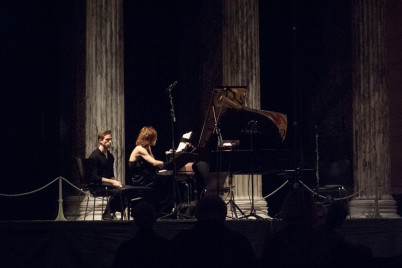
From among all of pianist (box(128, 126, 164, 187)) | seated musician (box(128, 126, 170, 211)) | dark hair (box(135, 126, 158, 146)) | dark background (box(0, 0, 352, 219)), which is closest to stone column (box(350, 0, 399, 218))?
dark background (box(0, 0, 352, 219))

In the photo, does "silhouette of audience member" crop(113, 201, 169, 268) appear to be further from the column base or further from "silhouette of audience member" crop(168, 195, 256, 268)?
the column base

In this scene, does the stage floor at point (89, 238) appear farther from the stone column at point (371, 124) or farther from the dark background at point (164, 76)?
the dark background at point (164, 76)

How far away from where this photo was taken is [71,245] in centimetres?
798

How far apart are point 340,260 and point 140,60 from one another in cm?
1067

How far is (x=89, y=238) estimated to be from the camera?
7988mm

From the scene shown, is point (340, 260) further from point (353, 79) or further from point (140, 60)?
point (140, 60)

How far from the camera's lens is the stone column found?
43.4 ft

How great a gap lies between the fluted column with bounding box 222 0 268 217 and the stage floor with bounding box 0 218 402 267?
4732 mm

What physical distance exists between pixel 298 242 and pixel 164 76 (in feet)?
35.0

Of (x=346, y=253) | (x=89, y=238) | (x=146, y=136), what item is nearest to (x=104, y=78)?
(x=146, y=136)

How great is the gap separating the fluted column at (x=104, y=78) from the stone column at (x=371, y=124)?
13.1ft

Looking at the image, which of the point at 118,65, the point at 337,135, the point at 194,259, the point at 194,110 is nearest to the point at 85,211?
the point at 118,65

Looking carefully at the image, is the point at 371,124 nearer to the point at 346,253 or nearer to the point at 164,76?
the point at 164,76

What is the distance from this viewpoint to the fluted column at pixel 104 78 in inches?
493
